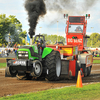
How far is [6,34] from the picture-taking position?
72.7 meters

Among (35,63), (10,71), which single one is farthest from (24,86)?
(10,71)

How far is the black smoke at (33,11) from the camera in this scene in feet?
43.0

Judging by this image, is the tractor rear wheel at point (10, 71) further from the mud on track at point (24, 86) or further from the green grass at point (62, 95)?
the green grass at point (62, 95)

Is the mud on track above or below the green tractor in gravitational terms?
below

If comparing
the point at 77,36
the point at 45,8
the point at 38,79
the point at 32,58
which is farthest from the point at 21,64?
the point at 77,36

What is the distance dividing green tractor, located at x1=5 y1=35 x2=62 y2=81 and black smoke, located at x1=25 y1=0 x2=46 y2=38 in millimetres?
1349

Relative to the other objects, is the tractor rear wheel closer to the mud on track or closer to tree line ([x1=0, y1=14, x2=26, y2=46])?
the mud on track

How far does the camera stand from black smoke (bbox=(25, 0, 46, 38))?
43.0 ft

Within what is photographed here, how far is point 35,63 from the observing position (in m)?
10.7

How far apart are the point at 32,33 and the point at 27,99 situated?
633 cm

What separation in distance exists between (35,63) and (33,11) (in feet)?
13.5

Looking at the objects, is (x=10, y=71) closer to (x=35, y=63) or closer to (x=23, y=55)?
(x=23, y=55)

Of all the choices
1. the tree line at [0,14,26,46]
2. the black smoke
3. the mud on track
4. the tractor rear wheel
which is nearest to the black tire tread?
the mud on track

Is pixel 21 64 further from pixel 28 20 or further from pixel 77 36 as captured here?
pixel 77 36
